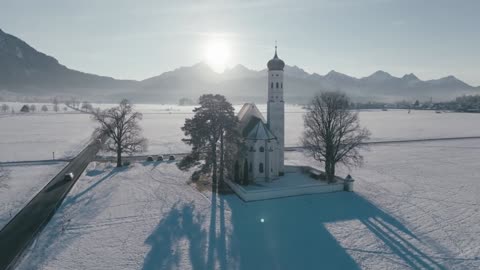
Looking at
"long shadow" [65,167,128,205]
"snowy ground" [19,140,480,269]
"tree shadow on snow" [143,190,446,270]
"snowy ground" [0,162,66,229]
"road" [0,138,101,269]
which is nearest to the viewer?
"tree shadow on snow" [143,190,446,270]

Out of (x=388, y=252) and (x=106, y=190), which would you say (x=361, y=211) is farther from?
(x=106, y=190)

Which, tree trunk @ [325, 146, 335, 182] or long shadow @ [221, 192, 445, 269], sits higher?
tree trunk @ [325, 146, 335, 182]

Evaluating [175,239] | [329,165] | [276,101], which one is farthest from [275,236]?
[276,101]

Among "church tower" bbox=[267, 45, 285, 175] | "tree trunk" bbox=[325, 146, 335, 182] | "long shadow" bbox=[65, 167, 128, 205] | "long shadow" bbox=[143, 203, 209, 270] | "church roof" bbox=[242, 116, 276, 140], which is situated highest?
"church tower" bbox=[267, 45, 285, 175]

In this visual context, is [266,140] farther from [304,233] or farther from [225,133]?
[304,233]

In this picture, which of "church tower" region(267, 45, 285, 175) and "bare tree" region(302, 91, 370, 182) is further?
"church tower" region(267, 45, 285, 175)

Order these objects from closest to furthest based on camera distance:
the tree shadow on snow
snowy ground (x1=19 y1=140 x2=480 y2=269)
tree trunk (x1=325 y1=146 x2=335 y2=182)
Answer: the tree shadow on snow → snowy ground (x1=19 y1=140 x2=480 y2=269) → tree trunk (x1=325 y1=146 x2=335 y2=182)

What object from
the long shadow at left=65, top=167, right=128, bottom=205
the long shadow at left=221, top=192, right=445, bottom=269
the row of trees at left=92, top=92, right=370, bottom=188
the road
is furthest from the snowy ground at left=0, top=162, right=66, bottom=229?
the long shadow at left=221, top=192, right=445, bottom=269

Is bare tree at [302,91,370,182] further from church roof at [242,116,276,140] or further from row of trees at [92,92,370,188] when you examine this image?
church roof at [242,116,276,140]

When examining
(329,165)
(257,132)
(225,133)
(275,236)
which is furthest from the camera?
(329,165)
